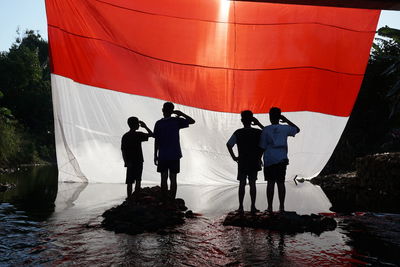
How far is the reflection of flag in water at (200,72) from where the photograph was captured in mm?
10859

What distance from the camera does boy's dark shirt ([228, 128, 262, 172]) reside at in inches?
304

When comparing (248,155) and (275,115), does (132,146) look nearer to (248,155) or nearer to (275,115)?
(248,155)

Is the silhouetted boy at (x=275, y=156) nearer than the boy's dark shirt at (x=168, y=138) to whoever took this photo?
Yes

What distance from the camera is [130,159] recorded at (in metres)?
8.49

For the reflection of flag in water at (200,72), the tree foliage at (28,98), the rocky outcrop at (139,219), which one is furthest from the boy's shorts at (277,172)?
the tree foliage at (28,98)

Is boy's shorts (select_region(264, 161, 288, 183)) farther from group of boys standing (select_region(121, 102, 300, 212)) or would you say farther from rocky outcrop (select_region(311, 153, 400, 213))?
rocky outcrop (select_region(311, 153, 400, 213))

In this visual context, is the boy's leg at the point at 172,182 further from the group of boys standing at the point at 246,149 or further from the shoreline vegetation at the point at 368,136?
the shoreline vegetation at the point at 368,136

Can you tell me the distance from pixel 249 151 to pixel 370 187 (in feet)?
27.7

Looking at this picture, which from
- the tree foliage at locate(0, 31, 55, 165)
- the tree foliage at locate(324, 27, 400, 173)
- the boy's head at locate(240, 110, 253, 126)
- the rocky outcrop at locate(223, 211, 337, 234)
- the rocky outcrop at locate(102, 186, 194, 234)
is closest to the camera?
the rocky outcrop at locate(102, 186, 194, 234)

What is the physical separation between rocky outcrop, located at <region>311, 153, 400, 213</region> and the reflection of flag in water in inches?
63.2

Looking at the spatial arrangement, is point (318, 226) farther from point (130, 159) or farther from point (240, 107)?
point (240, 107)

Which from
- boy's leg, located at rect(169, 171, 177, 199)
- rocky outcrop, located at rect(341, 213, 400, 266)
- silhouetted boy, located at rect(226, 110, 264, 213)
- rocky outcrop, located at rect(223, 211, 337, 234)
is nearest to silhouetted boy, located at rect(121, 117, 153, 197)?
boy's leg, located at rect(169, 171, 177, 199)

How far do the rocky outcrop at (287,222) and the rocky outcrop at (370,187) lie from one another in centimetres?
267

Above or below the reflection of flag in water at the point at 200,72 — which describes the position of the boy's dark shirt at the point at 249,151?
below
